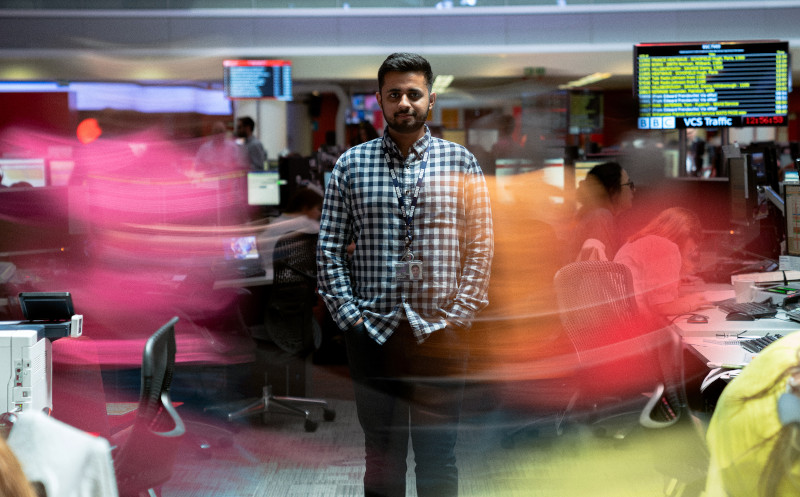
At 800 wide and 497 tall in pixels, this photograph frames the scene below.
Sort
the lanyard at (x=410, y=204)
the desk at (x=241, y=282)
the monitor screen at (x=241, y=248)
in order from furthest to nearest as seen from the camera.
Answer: the monitor screen at (x=241, y=248), the desk at (x=241, y=282), the lanyard at (x=410, y=204)

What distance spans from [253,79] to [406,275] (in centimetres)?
865

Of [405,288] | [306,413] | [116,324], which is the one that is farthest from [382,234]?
[116,324]

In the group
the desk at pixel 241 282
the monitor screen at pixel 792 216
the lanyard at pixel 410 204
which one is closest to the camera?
the lanyard at pixel 410 204

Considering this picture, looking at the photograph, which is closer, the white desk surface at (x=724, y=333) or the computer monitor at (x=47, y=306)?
the computer monitor at (x=47, y=306)

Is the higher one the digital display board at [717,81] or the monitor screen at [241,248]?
the digital display board at [717,81]

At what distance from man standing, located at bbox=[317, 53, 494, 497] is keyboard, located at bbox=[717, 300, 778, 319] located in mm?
1673

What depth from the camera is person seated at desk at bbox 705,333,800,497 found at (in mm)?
923

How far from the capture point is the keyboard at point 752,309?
3346mm

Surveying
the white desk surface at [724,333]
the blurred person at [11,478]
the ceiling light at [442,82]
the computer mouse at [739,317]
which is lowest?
the white desk surface at [724,333]

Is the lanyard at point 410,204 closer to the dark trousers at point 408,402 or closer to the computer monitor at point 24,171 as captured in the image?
the dark trousers at point 408,402

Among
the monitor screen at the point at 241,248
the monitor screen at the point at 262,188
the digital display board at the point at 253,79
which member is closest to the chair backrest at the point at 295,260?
the monitor screen at the point at 241,248

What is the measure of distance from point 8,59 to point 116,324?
8.20 metres

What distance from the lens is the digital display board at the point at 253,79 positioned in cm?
1020

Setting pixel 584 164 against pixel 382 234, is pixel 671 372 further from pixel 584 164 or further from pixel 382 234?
pixel 584 164
